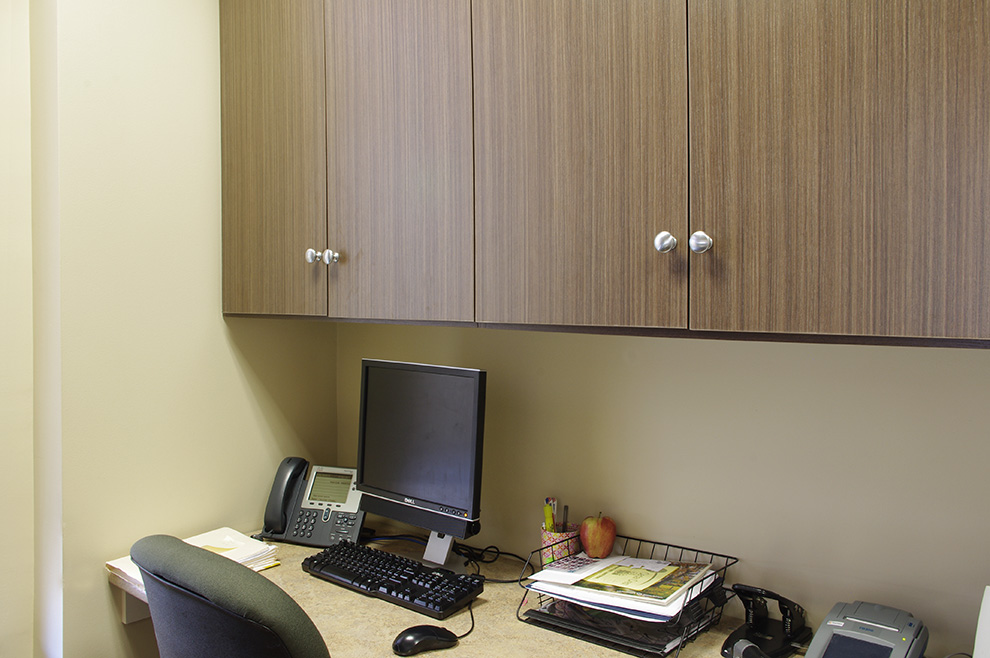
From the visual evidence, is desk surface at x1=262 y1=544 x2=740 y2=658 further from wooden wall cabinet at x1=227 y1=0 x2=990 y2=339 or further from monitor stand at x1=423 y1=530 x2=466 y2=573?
wooden wall cabinet at x1=227 y1=0 x2=990 y2=339

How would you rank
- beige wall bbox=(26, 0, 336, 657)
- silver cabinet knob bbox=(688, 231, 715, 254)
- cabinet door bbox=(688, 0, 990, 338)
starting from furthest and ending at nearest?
beige wall bbox=(26, 0, 336, 657) → silver cabinet knob bbox=(688, 231, 715, 254) → cabinet door bbox=(688, 0, 990, 338)

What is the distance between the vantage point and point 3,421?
164cm

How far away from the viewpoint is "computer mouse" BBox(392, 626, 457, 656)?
4.22 ft

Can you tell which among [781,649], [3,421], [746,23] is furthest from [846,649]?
[3,421]

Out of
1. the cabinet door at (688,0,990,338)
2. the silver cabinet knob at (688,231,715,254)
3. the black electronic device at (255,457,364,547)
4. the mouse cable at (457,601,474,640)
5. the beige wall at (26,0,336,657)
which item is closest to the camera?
the cabinet door at (688,0,990,338)

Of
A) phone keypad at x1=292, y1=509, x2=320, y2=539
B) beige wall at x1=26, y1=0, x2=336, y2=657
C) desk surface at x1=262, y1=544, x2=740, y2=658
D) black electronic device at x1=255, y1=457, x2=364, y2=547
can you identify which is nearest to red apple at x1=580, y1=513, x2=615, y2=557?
desk surface at x1=262, y1=544, x2=740, y2=658

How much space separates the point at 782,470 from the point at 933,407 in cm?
30

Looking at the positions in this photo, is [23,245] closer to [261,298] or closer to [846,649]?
[261,298]

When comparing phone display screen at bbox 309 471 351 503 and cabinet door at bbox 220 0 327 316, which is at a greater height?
cabinet door at bbox 220 0 327 316

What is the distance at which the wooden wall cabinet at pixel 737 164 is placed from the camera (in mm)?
891

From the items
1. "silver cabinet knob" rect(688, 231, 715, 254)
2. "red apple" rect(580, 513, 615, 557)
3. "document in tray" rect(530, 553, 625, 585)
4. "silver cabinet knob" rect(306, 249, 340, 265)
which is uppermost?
"silver cabinet knob" rect(306, 249, 340, 265)

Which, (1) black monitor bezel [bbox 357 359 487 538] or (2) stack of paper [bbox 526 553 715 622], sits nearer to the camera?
(2) stack of paper [bbox 526 553 715 622]

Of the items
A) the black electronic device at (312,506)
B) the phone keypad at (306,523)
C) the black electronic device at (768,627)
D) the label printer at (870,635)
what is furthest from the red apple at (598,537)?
the phone keypad at (306,523)

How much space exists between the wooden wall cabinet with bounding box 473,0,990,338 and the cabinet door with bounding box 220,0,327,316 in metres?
0.52
